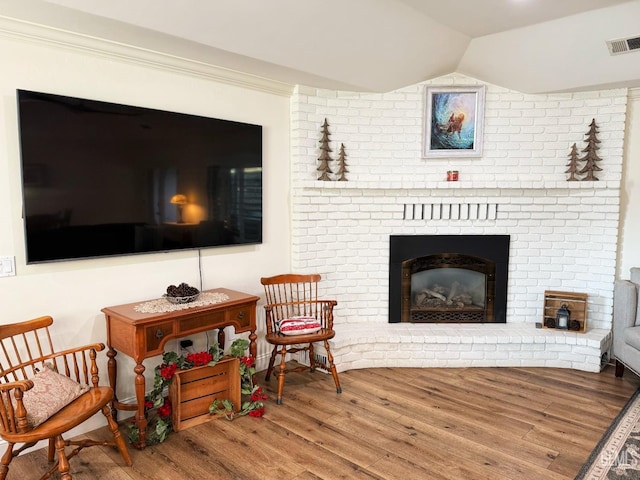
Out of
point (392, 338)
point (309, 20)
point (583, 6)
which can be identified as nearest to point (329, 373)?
point (392, 338)

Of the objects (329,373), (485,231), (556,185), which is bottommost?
(329,373)

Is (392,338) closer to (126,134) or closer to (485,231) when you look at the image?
(485,231)

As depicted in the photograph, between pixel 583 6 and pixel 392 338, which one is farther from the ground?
pixel 583 6

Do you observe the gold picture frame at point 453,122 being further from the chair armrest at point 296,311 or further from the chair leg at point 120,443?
the chair leg at point 120,443

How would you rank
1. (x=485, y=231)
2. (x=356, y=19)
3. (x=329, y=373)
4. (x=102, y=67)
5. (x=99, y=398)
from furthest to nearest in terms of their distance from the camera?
(x=485, y=231) → (x=329, y=373) → (x=356, y=19) → (x=102, y=67) → (x=99, y=398)

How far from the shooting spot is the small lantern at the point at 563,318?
393cm

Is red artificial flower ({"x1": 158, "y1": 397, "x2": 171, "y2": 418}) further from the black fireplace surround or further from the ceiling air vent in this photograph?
the ceiling air vent

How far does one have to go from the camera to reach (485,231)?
4152mm

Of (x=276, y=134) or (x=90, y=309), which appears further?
(x=276, y=134)

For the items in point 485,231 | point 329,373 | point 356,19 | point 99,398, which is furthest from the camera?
point 485,231

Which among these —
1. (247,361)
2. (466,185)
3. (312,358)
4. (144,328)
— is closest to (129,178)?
(144,328)

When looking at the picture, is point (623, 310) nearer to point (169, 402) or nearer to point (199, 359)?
point (199, 359)

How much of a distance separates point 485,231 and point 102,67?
11.0 ft

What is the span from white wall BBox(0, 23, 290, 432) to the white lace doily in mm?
199
